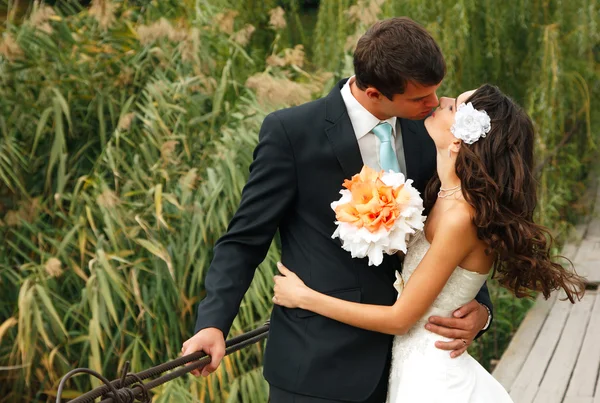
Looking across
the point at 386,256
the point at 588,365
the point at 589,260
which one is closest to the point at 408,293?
the point at 386,256

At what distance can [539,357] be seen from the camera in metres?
4.13

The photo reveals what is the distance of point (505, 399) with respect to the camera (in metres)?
2.01

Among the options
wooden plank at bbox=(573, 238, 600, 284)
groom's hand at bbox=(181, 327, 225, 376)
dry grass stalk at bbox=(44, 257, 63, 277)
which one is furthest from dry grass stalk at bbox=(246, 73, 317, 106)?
wooden plank at bbox=(573, 238, 600, 284)

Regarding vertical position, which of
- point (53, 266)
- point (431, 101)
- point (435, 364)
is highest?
point (431, 101)

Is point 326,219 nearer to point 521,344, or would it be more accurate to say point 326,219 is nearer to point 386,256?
point 386,256

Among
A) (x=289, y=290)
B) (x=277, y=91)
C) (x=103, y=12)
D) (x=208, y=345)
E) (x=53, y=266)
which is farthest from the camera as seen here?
(x=103, y=12)

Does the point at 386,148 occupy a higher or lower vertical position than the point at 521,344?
higher

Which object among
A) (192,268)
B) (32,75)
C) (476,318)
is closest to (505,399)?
(476,318)

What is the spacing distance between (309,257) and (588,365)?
2614 mm

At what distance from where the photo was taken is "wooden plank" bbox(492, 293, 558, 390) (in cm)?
391

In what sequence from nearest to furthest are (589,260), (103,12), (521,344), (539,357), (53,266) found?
(53,266) → (103,12) → (539,357) → (521,344) → (589,260)

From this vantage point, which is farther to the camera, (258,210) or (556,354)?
(556,354)

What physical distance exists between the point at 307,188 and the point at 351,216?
16 cm

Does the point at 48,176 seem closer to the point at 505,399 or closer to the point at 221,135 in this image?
the point at 221,135
